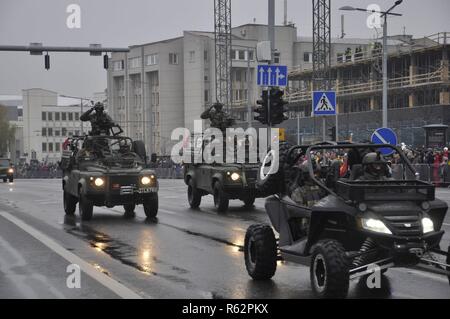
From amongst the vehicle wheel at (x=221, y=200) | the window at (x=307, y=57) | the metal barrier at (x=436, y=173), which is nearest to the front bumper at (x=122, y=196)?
the vehicle wheel at (x=221, y=200)

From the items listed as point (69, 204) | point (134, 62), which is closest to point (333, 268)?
point (69, 204)

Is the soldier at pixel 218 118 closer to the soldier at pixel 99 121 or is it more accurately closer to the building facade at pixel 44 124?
the soldier at pixel 99 121

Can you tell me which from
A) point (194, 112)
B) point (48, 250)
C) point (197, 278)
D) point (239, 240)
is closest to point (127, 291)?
point (197, 278)

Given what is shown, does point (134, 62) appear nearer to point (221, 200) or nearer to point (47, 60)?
point (47, 60)

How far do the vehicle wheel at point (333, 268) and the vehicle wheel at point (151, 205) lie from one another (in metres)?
9.98

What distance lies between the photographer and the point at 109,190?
16297 mm

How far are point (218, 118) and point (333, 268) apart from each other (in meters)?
14.0

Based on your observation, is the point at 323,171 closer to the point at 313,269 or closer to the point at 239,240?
the point at 313,269

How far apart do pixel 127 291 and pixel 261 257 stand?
1.62 m

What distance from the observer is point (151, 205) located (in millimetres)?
17172

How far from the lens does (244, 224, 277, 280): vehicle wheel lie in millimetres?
8422

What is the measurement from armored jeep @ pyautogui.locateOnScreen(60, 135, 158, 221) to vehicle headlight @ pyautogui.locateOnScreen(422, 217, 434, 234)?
10184 millimetres

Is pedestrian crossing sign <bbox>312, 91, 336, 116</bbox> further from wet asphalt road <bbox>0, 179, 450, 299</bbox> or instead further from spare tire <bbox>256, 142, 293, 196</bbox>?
spare tire <bbox>256, 142, 293, 196</bbox>

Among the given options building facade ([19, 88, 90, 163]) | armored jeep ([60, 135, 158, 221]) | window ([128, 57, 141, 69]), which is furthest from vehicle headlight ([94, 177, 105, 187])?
building facade ([19, 88, 90, 163])
